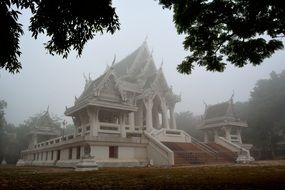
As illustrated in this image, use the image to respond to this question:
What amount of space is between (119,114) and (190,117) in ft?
111

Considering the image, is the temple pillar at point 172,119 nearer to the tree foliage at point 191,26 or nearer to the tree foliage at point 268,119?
the tree foliage at point 268,119

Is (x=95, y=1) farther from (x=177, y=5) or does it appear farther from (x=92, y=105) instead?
(x=92, y=105)

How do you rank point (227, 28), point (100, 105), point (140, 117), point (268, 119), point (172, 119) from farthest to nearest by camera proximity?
point (268, 119) → point (172, 119) → point (140, 117) → point (100, 105) → point (227, 28)

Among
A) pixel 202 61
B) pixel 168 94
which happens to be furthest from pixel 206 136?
pixel 202 61

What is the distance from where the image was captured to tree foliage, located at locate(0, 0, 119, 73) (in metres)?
4.98

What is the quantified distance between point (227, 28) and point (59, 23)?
18.6 ft

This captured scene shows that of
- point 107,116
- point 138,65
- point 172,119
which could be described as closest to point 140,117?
point 172,119

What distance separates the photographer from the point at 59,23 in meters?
5.32

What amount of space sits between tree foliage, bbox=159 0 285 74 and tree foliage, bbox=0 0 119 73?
3656 millimetres

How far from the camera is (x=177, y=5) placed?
836 centimetres

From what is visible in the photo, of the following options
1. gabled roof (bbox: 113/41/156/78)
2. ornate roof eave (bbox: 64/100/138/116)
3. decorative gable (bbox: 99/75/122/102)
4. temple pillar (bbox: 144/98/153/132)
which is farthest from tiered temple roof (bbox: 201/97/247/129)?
decorative gable (bbox: 99/75/122/102)

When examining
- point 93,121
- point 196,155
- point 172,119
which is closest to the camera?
point 93,121

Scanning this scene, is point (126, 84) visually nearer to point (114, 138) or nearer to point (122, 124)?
point (122, 124)

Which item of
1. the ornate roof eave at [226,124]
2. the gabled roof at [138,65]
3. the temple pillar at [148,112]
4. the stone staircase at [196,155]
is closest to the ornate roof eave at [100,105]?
the stone staircase at [196,155]
